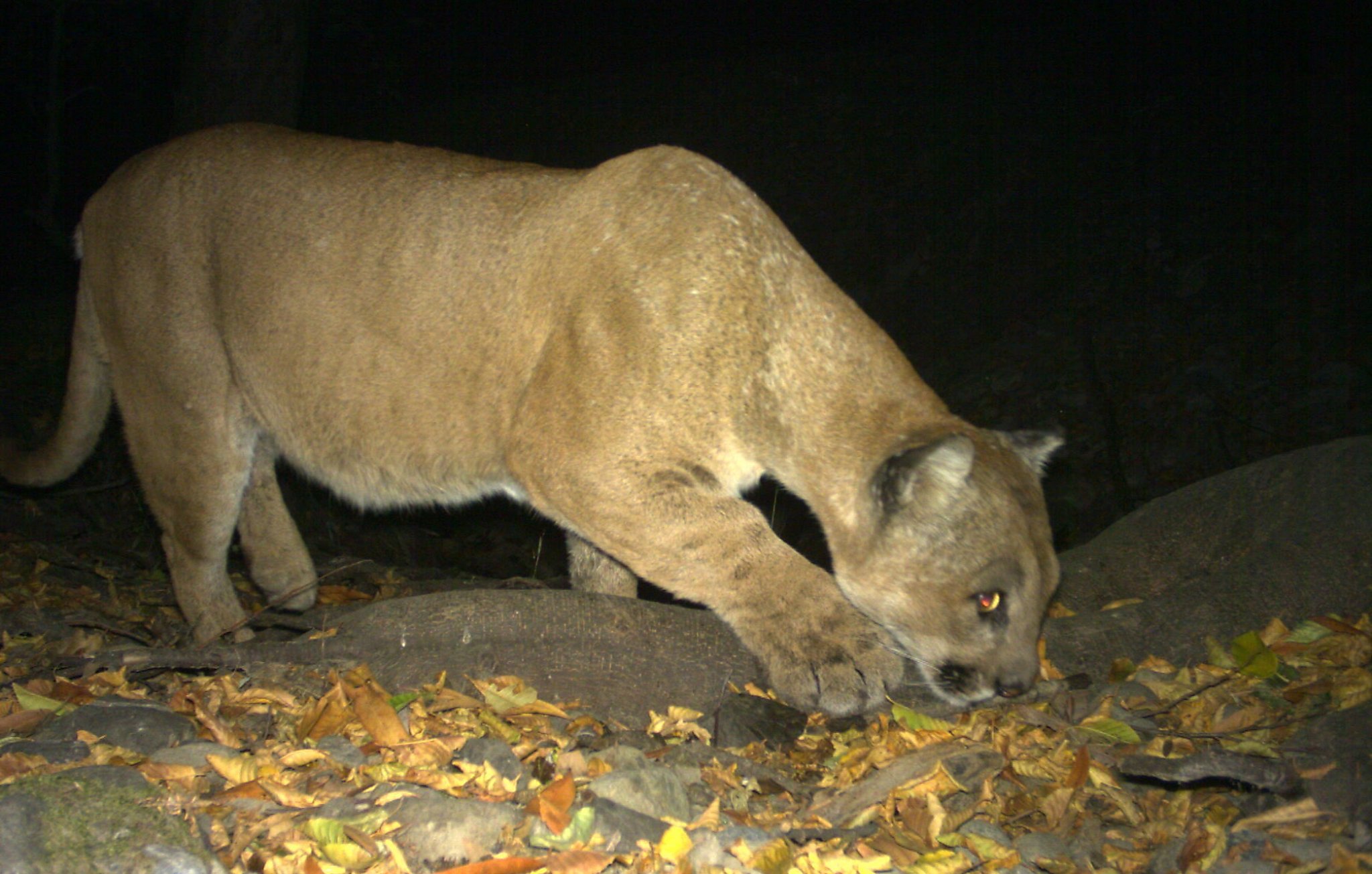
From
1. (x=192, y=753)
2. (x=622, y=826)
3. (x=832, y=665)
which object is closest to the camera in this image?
(x=622, y=826)

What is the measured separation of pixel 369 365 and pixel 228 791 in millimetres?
2278

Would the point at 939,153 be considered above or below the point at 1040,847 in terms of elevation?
above

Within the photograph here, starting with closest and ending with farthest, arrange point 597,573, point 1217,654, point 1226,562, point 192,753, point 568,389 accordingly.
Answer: point 192,753
point 568,389
point 1217,654
point 1226,562
point 597,573

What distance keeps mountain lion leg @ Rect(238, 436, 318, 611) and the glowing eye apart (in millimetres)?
3601

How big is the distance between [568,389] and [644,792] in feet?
5.53

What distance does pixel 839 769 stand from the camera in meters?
3.66

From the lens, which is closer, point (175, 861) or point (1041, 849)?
point (175, 861)

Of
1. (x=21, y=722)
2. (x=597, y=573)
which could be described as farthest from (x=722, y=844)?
(x=597, y=573)

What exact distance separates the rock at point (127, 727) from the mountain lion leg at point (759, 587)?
1618 mm

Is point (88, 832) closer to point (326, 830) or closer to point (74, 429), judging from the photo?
point (326, 830)

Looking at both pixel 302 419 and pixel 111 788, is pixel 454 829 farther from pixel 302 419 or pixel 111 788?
pixel 302 419

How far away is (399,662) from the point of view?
392 centimetres

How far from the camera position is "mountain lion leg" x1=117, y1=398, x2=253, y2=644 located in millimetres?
5266

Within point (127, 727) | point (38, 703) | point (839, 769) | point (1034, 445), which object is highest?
point (1034, 445)
